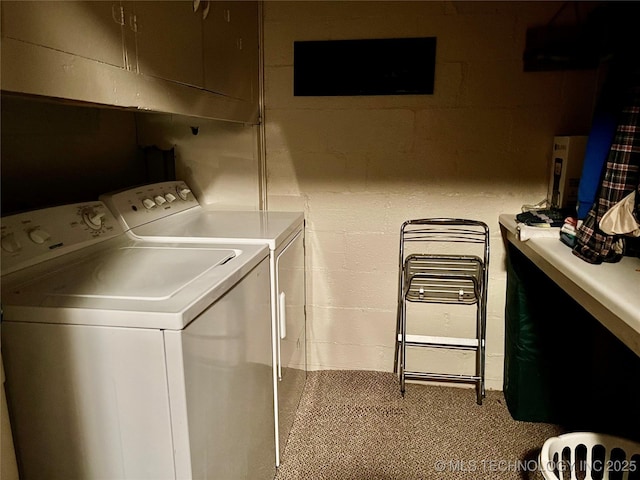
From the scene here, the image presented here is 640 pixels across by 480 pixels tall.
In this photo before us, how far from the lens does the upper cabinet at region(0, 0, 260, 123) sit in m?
0.92

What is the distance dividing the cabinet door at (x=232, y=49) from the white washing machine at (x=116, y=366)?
89 cm

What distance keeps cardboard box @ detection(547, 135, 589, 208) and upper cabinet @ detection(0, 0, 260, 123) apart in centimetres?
142

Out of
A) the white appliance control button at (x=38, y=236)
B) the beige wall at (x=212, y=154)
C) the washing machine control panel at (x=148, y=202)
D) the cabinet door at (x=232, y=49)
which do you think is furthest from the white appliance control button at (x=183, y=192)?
the white appliance control button at (x=38, y=236)

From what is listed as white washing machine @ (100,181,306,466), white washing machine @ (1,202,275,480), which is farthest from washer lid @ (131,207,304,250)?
white washing machine @ (1,202,275,480)

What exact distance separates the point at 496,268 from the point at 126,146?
191 cm

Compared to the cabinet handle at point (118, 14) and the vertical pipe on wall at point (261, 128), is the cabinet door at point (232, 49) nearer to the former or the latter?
the vertical pipe on wall at point (261, 128)

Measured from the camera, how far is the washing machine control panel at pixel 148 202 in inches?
69.7

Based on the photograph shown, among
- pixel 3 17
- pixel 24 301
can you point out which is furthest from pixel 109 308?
pixel 3 17

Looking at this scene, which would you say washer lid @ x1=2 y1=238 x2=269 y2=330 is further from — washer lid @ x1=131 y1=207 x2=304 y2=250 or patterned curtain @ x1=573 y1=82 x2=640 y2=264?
patterned curtain @ x1=573 y1=82 x2=640 y2=264

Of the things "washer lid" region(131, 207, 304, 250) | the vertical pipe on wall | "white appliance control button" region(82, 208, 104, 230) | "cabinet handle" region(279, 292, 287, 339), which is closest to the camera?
"white appliance control button" region(82, 208, 104, 230)

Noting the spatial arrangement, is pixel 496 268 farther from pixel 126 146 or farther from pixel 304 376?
pixel 126 146

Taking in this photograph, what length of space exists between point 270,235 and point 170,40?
0.72 metres

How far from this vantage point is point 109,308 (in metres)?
1.04

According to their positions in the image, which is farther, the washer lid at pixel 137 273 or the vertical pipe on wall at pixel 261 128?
the vertical pipe on wall at pixel 261 128
